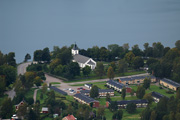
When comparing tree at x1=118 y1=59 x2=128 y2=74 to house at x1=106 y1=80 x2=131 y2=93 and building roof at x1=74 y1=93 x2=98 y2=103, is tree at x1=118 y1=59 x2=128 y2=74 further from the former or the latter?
building roof at x1=74 y1=93 x2=98 y2=103

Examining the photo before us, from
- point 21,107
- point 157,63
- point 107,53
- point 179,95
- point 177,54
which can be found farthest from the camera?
point 107,53

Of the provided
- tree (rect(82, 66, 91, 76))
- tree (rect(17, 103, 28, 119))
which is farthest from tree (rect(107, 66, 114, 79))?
tree (rect(17, 103, 28, 119))

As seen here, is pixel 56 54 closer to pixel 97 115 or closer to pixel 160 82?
pixel 160 82

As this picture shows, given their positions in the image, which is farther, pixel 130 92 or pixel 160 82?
pixel 160 82

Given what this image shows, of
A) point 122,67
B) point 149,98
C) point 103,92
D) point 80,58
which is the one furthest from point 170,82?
point 80,58

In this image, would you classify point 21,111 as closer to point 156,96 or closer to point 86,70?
point 156,96

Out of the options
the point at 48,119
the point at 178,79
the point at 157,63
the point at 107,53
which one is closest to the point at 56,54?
the point at 107,53

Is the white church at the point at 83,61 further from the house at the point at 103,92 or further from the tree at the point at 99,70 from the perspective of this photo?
the house at the point at 103,92
